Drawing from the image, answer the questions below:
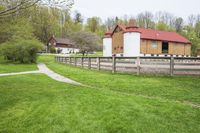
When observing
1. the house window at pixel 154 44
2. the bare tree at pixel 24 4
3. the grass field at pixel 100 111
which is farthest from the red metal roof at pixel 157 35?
the grass field at pixel 100 111

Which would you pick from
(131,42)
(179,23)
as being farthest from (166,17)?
(131,42)

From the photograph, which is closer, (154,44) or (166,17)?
(154,44)

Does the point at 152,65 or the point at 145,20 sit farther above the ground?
the point at 145,20

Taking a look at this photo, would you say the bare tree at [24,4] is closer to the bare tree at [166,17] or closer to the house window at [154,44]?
the house window at [154,44]

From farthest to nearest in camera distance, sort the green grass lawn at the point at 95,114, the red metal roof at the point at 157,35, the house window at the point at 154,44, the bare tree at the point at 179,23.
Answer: the bare tree at the point at 179,23
the house window at the point at 154,44
the red metal roof at the point at 157,35
the green grass lawn at the point at 95,114

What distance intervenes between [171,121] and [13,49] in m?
29.4

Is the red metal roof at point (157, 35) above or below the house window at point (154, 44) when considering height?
above

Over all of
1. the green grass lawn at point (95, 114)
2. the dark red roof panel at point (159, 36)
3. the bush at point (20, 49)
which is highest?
the dark red roof panel at point (159, 36)

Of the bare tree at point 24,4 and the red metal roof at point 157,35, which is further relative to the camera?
the red metal roof at point 157,35

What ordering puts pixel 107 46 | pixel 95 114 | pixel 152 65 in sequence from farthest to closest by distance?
pixel 107 46, pixel 152 65, pixel 95 114

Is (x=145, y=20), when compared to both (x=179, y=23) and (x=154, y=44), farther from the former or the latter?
(x=154, y=44)

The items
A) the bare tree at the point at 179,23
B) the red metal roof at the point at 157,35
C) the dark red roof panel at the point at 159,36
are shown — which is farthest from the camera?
the bare tree at the point at 179,23

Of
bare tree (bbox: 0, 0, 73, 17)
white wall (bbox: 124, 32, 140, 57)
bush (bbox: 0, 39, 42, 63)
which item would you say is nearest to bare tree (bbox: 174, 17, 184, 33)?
white wall (bbox: 124, 32, 140, 57)

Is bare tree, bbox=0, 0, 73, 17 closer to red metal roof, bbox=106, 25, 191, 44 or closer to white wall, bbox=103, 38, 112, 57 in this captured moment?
red metal roof, bbox=106, 25, 191, 44
